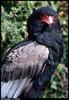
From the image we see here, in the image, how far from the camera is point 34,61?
561 centimetres

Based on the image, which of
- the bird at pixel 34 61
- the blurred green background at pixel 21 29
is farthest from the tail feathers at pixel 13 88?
the blurred green background at pixel 21 29

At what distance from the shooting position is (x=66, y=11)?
8523mm

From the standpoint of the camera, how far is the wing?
18.4 ft

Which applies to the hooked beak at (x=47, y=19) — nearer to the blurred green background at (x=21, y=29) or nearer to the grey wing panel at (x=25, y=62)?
the grey wing panel at (x=25, y=62)

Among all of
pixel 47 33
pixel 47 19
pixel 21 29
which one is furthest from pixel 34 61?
pixel 21 29

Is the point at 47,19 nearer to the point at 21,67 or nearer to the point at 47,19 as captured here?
the point at 47,19

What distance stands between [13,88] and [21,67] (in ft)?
0.71

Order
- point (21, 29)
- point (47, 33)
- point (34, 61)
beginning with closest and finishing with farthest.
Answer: point (34, 61)
point (47, 33)
point (21, 29)

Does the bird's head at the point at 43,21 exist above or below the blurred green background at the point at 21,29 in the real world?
above

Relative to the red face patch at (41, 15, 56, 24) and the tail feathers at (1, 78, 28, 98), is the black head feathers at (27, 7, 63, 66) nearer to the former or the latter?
the red face patch at (41, 15, 56, 24)

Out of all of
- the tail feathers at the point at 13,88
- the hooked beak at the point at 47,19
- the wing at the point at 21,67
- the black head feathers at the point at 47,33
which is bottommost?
the tail feathers at the point at 13,88

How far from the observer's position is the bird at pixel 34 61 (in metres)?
5.59

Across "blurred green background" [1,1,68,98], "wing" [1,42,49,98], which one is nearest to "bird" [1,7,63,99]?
"wing" [1,42,49,98]

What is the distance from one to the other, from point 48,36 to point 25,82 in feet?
1.64
